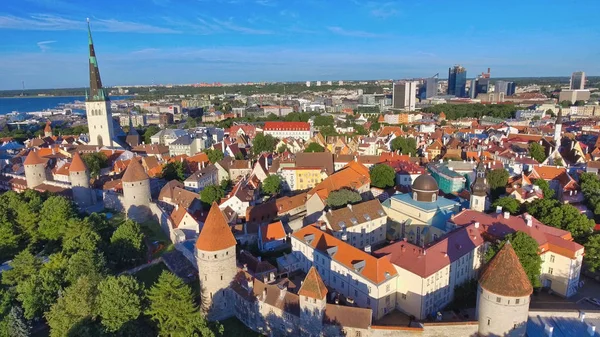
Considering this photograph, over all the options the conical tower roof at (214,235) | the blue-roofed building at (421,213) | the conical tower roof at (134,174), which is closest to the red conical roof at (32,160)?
the conical tower roof at (134,174)

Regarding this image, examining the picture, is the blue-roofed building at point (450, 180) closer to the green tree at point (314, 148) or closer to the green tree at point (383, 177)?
the green tree at point (383, 177)

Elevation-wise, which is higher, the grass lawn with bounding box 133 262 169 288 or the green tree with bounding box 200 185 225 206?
the green tree with bounding box 200 185 225 206

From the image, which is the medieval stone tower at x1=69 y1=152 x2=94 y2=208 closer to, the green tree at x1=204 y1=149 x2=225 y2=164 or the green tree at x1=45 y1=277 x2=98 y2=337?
the green tree at x1=204 y1=149 x2=225 y2=164

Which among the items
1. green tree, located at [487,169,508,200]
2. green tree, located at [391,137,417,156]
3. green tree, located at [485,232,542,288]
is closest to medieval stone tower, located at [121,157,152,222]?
green tree, located at [485,232,542,288]

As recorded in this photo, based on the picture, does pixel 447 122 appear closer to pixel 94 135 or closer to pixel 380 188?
pixel 380 188

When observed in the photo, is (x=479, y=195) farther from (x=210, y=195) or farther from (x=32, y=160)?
(x=32, y=160)

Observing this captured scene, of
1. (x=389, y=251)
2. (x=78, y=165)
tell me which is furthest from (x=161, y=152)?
(x=389, y=251)

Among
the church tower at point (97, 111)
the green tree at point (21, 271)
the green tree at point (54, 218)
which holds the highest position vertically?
the church tower at point (97, 111)
